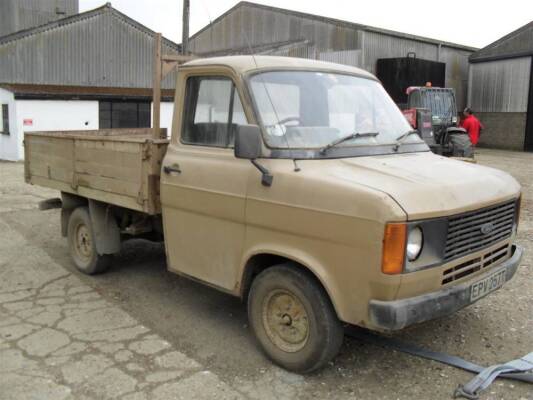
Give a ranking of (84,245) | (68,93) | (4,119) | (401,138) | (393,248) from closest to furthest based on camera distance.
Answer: (393,248) < (401,138) < (84,245) < (68,93) < (4,119)

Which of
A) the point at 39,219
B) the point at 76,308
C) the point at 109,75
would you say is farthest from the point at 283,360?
the point at 109,75

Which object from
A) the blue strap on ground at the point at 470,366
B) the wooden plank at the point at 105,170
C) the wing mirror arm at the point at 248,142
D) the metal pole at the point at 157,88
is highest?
the metal pole at the point at 157,88

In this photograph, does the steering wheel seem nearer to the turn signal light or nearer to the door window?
the turn signal light

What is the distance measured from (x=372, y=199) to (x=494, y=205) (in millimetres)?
1146

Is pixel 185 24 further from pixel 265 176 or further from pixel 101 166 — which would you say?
pixel 265 176

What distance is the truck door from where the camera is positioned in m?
4.22

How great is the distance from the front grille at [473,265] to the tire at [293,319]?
779mm

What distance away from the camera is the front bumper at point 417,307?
3.37 m

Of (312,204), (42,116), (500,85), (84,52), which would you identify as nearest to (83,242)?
(312,204)

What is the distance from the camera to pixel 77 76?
24.6 metres

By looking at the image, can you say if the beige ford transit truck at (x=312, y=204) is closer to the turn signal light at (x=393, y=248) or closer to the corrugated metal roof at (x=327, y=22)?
the turn signal light at (x=393, y=248)

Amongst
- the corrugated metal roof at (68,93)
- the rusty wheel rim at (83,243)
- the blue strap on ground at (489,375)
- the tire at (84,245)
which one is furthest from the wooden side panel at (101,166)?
the corrugated metal roof at (68,93)

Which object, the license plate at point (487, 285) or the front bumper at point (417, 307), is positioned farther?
the license plate at point (487, 285)

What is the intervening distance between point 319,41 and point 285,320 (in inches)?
1002
